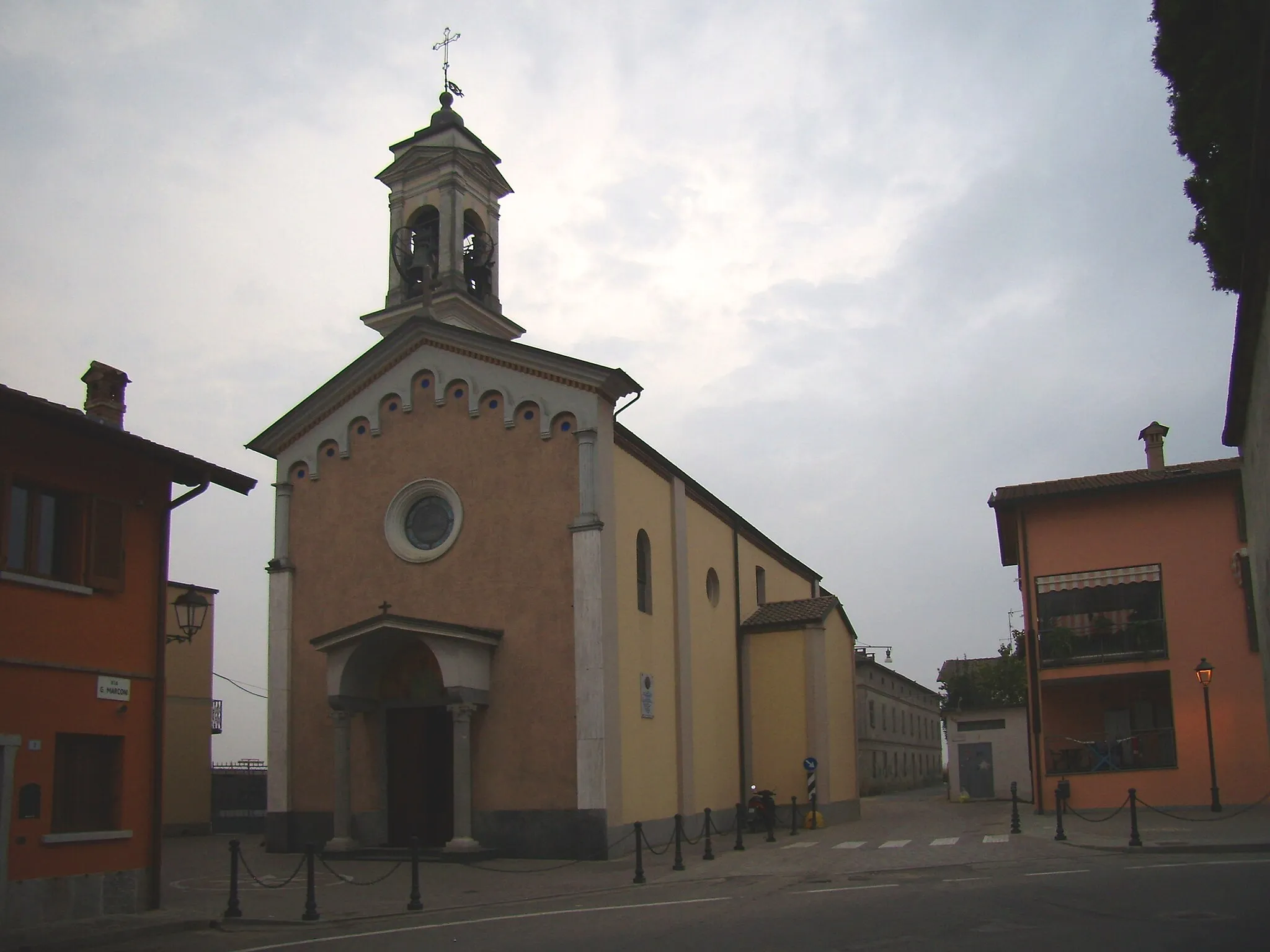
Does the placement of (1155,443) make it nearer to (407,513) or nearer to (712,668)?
(712,668)

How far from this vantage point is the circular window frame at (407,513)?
2252 centimetres

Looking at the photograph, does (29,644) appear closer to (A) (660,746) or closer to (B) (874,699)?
(A) (660,746)

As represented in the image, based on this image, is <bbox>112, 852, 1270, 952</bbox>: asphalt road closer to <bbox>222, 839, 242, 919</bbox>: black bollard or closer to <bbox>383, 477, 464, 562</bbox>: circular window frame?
<bbox>222, 839, 242, 919</bbox>: black bollard

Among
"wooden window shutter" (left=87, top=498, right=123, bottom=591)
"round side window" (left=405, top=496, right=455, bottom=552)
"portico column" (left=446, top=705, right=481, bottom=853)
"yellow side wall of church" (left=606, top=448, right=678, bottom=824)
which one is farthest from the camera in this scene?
"round side window" (left=405, top=496, right=455, bottom=552)

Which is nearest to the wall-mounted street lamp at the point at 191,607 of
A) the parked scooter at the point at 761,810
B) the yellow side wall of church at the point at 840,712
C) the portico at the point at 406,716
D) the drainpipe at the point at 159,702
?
the drainpipe at the point at 159,702

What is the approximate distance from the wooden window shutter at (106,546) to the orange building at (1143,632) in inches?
A: 794

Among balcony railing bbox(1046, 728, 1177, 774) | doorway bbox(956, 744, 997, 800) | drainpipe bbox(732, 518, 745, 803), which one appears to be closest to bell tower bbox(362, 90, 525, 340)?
drainpipe bbox(732, 518, 745, 803)

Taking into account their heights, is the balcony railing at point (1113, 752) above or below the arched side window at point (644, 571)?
below

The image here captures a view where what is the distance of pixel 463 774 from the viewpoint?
20609 mm

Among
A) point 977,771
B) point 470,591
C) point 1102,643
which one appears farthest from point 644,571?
point 977,771

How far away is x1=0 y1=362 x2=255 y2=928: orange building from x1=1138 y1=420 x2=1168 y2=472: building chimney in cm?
2428

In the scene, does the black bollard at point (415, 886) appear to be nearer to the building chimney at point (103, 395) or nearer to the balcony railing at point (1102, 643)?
the building chimney at point (103, 395)

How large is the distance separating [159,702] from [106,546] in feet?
7.22

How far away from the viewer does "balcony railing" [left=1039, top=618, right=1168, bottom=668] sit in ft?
86.5
